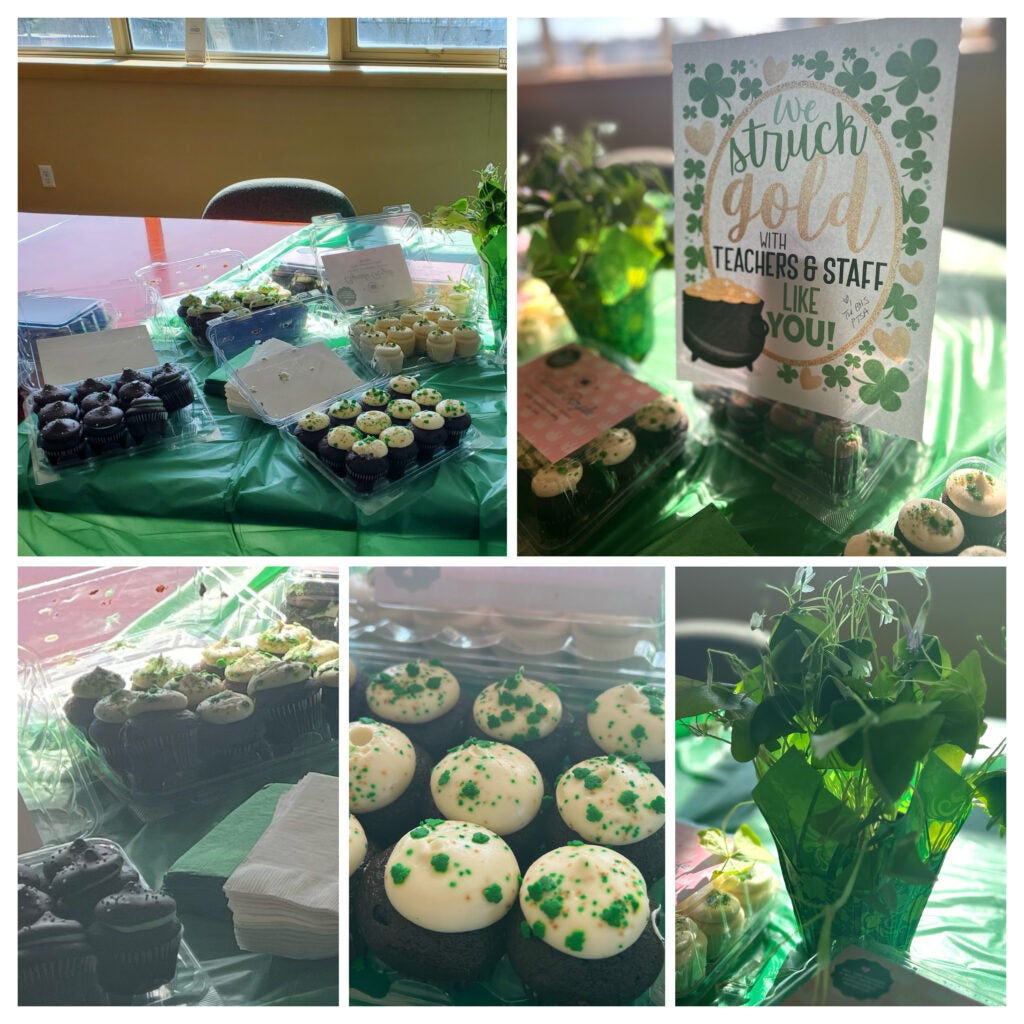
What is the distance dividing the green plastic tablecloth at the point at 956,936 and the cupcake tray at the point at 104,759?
63cm

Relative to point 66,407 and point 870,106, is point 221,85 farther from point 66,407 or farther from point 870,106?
point 870,106

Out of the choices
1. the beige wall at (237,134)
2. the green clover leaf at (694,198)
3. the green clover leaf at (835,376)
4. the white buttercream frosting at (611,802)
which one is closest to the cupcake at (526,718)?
the white buttercream frosting at (611,802)

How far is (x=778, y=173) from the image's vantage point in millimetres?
1004

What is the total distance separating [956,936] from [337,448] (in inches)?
39.2

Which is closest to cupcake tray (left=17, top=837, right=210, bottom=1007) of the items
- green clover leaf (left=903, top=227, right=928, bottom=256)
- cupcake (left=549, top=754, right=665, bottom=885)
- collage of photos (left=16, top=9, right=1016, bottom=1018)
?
collage of photos (left=16, top=9, right=1016, bottom=1018)

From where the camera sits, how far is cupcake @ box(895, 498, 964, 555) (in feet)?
3.19

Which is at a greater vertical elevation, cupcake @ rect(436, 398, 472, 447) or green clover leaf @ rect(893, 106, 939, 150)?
green clover leaf @ rect(893, 106, 939, 150)

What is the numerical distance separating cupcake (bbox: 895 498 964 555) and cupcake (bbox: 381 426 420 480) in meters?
0.61

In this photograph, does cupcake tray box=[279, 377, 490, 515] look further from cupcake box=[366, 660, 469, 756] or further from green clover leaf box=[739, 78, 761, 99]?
green clover leaf box=[739, 78, 761, 99]

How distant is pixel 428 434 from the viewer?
1.14 metres

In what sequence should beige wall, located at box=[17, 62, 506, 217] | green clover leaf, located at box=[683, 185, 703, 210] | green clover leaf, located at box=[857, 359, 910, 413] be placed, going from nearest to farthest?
green clover leaf, located at box=[857, 359, 910, 413] → green clover leaf, located at box=[683, 185, 703, 210] → beige wall, located at box=[17, 62, 506, 217]

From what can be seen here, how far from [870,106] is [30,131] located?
7.58 ft

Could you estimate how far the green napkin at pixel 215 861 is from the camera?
1099 mm
